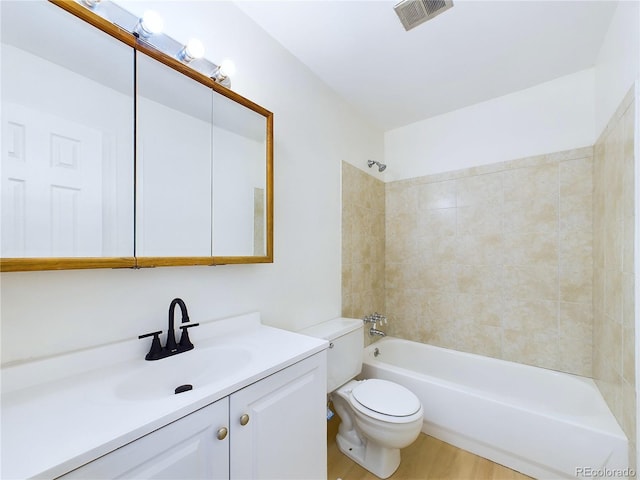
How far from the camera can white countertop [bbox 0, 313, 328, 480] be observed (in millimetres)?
551

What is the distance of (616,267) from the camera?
1405 mm

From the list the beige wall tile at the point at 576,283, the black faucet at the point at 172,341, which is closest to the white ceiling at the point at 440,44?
the beige wall tile at the point at 576,283

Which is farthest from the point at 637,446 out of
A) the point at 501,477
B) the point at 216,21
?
the point at 216,21

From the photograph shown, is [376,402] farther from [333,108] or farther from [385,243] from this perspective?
[333,108]

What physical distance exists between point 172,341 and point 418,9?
1.93 meters

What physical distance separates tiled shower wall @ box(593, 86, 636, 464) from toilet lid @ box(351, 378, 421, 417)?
0.96 m

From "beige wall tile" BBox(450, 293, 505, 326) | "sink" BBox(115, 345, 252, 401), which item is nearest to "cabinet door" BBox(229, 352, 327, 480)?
"sink" BBox(115, 345, 252, 401)

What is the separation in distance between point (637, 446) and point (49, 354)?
229cm

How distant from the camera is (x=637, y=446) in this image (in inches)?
47.2

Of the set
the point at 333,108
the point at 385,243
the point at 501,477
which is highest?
the point at 333,108

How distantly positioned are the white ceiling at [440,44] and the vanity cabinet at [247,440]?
1717 mm

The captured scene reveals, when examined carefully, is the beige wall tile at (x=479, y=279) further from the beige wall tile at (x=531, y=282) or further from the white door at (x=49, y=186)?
the white door at (x=49, y=186)

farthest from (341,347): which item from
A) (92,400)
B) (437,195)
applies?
(437,195)

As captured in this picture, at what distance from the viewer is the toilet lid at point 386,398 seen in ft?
4.94
